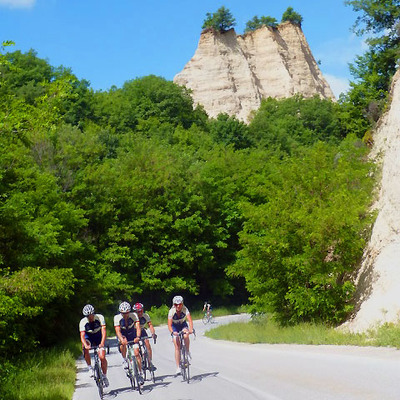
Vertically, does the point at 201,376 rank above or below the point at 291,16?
below

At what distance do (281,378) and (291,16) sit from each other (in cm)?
11480

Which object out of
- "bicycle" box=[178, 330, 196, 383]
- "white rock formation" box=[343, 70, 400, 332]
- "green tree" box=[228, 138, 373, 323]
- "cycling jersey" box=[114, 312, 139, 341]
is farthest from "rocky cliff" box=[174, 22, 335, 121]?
"bicycle" box=[178, 330, 196, 383]

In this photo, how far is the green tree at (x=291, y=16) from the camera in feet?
385

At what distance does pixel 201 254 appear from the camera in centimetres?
5003

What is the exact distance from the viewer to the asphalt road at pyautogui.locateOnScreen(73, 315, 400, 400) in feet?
29.9

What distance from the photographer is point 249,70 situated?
352ft

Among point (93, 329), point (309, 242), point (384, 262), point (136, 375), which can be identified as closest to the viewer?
point (136, 375)

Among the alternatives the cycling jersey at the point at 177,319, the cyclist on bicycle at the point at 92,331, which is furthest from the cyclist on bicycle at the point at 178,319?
the cyclist on bicycle at the point at 92,331

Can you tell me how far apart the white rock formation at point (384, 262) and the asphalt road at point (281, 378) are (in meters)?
4.41

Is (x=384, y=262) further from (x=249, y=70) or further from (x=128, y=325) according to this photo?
(x=249, y=70)

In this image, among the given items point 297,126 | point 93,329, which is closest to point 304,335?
point 93,329

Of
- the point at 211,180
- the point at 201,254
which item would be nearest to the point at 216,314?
the point at 201,254

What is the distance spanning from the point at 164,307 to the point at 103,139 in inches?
953

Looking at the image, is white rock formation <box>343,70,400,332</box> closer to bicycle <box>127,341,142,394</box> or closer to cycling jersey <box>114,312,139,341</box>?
cycling jersey <box>114,312,139,341</box>
